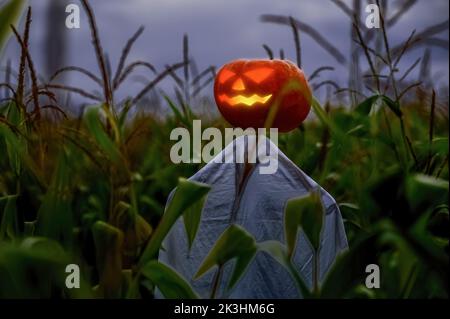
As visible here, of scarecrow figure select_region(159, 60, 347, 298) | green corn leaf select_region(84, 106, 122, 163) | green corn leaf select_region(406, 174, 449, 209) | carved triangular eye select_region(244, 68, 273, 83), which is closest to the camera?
green corn leaf select_region(406, 174, 449, 209)

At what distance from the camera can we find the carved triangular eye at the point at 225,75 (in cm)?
104

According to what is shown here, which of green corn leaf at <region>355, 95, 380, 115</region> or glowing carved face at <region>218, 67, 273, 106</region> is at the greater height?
glowing carved face at <region>218, 67, 273, 106</region>

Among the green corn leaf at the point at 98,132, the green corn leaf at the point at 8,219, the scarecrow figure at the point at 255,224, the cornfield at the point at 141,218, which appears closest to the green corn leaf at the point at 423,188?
the cornfield at the point at 141,218

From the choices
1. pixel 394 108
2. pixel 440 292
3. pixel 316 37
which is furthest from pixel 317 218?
pixel 316 37

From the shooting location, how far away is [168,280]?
0.75 metres

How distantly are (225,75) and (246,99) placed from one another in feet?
0.16

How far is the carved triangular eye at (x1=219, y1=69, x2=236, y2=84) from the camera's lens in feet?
3.40

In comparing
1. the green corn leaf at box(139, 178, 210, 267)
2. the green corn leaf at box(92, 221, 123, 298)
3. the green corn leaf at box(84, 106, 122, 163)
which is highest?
the green corn leaf at box(84, 106, 122, 163)

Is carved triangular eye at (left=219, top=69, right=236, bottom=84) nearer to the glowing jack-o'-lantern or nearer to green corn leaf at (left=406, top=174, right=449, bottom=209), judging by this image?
the glowing jack-o'-lantern

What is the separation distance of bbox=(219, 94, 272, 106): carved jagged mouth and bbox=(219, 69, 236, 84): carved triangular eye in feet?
0.07

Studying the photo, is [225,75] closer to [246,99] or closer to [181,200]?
[246,99]

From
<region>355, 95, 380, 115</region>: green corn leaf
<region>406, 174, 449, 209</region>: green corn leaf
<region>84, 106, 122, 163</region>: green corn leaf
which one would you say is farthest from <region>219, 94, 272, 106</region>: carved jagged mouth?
<region>406, 174, 449, 209</region>: green corn leaf

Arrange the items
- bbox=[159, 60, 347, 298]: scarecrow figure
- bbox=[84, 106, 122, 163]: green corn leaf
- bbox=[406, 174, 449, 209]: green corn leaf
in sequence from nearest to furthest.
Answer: bbox=[406, 174, 449, 209]: green corn leaf → bbox=[84, 106, 122, 163]: green corn leaf → bbox=[159, 60, 347, 298]: scarecrow figure

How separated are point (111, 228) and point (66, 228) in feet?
0.25
